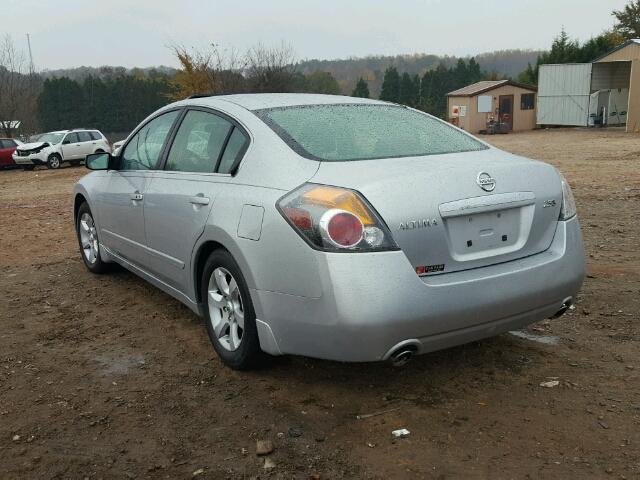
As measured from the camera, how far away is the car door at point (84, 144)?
26.9 m

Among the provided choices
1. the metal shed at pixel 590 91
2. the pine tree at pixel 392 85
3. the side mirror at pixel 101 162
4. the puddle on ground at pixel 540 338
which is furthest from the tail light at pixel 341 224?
the pine tree at pixel 392 85

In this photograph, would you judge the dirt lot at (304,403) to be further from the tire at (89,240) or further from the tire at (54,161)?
the tire at (54,161)

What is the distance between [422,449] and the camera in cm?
282

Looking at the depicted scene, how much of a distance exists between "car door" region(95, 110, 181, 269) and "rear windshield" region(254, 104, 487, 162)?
120cm

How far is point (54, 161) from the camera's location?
85.9ft

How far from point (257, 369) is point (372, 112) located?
172cm

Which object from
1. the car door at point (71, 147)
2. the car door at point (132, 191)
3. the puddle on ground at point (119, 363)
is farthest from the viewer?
the car door at point (71, 147)

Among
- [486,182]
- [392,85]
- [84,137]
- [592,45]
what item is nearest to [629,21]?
[592,45]

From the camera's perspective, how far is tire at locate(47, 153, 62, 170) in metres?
26.0

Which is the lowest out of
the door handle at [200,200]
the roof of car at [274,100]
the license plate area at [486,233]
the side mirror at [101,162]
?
the license plate area at [486,233]

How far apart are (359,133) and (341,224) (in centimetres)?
95

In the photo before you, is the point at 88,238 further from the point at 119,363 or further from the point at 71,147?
the point at 71,147

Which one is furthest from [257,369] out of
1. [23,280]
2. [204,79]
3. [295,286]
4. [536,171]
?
[204,79]

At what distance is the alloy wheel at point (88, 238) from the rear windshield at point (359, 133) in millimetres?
2792
